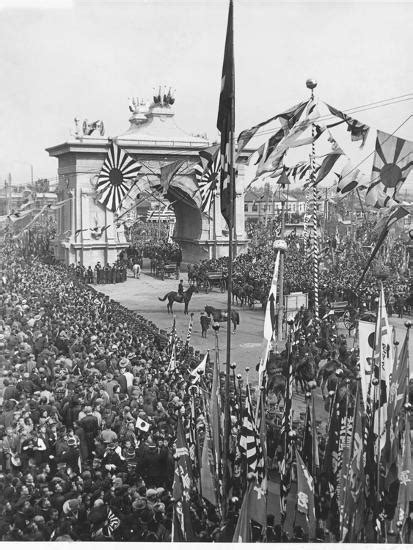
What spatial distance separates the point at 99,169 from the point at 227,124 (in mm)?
31359

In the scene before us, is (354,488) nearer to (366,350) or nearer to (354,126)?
(366,350)

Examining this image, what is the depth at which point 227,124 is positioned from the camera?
31.4 feet

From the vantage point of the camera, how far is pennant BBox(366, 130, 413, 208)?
14422 millimetres

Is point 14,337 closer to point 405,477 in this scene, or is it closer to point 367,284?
point 405,477

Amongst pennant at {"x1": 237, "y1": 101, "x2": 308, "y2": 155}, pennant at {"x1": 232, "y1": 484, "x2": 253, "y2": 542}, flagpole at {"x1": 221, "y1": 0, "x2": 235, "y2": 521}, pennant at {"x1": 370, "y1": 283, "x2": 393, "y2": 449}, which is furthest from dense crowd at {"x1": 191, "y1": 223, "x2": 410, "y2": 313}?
pennant at {"x1": 232, "y1": 484, "x2": 253, "y2": 542}

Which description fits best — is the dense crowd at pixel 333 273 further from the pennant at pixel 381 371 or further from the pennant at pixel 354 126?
the pennant at pixel 381 371

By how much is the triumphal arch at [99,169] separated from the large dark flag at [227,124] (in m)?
28.7

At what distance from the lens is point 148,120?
138 feet

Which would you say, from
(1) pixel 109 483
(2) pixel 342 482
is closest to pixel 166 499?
(1) pixel 109 483

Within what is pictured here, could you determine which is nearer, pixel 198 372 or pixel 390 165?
pixel 198 372

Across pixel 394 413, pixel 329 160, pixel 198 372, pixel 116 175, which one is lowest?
pixel 394 413

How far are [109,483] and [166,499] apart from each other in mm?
746

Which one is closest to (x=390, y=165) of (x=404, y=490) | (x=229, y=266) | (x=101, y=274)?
(x=229, y=266)

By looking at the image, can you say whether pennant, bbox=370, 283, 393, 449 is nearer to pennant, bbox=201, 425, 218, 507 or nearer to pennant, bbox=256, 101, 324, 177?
pennant, bbox=201, 425, 218, 507
